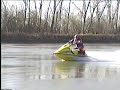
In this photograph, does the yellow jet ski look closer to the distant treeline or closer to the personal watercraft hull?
the personal watercraft hull

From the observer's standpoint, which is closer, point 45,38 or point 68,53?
point 68,53

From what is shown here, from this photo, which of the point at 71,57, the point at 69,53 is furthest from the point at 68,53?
the point at 71,57

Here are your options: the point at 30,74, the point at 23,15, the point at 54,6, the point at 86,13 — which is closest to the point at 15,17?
the point at 23,15

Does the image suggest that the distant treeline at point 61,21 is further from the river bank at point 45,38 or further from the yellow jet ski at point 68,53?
the yellow jet ski at point 68,53

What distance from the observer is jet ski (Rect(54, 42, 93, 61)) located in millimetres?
17719

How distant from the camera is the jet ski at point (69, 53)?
17.7 meters

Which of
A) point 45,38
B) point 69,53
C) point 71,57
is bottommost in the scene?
point 45,38

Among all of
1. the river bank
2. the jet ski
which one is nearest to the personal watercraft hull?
the jet ski

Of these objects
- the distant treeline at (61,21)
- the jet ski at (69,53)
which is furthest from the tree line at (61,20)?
the jet ski at (69,53)

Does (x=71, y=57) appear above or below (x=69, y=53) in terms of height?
below

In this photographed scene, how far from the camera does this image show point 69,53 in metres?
17.8

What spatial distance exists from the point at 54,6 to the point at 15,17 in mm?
6361

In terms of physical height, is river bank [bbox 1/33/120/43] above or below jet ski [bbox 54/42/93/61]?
below

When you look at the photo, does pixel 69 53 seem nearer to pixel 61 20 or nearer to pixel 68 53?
pixel 68 53
